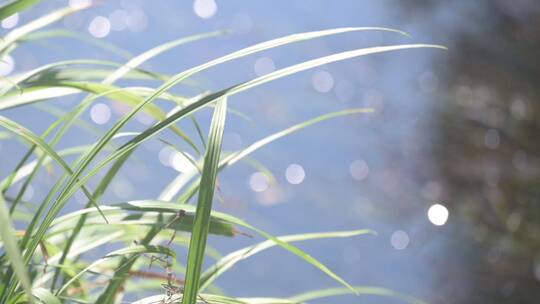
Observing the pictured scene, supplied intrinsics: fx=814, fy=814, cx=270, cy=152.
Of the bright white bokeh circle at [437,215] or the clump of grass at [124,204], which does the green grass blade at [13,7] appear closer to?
the clump of grass at [124,204]

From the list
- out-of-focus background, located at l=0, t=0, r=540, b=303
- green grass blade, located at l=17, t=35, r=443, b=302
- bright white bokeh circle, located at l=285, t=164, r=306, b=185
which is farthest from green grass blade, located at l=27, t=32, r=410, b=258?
bright white bokeh circle, located at l=285, t=164, r=306, b=185

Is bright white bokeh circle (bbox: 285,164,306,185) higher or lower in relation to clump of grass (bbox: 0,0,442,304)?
higher

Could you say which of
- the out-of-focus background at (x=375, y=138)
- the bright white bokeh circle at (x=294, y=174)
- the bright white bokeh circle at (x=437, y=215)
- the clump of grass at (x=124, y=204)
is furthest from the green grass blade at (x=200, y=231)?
the bright white bokeh circle at (x=294, y=174)

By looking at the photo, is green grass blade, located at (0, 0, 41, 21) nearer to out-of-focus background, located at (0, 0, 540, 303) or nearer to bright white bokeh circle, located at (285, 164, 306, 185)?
out-of-focus background, located at (0, 0, 540, 303)

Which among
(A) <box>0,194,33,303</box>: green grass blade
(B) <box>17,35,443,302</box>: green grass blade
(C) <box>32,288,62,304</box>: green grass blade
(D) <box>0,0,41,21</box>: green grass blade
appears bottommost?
(A) <box>0,194,33,303</box>: green grass blade

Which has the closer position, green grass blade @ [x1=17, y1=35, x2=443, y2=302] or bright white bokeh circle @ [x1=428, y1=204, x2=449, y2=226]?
green grass blade @ [x1=17, y1=35, x2=443, y2=302]

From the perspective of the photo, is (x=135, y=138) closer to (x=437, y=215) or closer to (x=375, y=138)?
(x=437, y=215)

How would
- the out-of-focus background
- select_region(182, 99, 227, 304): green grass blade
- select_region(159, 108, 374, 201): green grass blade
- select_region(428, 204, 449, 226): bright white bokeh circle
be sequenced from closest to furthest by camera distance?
select_region(182, 99, 227, 304): green grass blade
select_region(159, 108, 374, 201): green grass blade
the out-of-focus background
select_region(428, 204, 449, 226): bright white bokeh circle
